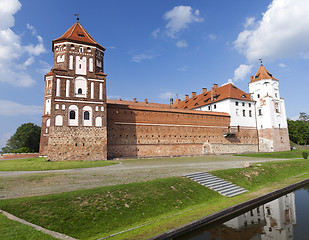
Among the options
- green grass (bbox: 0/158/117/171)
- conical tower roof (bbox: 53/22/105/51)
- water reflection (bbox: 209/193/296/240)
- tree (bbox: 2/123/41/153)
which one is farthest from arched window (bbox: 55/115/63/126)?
tree (bbox: 2/123/41/153)

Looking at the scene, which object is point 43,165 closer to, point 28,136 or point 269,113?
point 28,136

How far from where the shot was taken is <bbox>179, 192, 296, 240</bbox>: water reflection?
24.9ft

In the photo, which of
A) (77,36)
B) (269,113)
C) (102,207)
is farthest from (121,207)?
(269,113)

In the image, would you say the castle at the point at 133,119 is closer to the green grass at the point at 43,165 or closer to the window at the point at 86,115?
the window at the point at 86,115

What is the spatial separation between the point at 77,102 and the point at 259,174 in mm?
23090

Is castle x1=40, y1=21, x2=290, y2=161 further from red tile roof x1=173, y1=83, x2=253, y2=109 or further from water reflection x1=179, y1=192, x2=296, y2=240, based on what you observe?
water reflection x1=179, y1=192, x2=296, y2=240

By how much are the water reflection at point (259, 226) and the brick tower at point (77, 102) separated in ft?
67.9

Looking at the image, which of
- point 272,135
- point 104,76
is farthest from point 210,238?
point 272,135

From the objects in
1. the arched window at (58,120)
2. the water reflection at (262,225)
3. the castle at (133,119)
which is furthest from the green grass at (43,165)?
the water reflection at (262,225)

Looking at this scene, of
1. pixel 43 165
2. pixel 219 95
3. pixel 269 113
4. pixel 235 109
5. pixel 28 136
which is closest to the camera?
pixel 43 165

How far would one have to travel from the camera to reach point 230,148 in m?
40.7

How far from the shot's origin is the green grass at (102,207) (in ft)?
24.3

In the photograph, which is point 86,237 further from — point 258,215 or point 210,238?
point 258,215

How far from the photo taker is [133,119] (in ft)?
106
